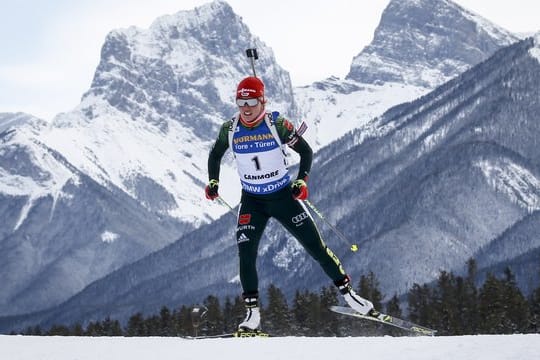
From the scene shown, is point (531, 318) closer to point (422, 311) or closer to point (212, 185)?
point (422, 311)

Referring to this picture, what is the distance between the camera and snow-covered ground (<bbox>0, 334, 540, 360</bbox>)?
9977mm

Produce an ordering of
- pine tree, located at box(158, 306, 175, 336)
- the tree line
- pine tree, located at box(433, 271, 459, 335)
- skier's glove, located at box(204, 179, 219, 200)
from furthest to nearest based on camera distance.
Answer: pine tree, located at box(158, 306, 175, 336)
pine tree, located at box(433, 271, 459, 335)
the tree line
skier's glove, located at box(204, 179, 219, 200)

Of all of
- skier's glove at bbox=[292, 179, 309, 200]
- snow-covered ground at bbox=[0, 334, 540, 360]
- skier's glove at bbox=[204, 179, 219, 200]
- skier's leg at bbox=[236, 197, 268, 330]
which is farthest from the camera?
skier's glove at bbox=[204, 179, 219, 200]

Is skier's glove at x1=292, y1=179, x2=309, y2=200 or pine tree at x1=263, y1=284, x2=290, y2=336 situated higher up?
pine tree at x1=263, y1=284, x2=290, y2=336

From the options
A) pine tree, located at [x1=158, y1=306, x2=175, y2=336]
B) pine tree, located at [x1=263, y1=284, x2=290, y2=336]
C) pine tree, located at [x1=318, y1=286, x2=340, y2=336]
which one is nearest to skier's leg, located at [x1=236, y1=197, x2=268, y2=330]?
pine tree, located at [x1=263, y1=284, x2=290, y2=336]

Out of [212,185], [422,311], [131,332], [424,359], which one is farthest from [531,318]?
[424,359]

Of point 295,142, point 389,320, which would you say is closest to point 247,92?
point 295,142

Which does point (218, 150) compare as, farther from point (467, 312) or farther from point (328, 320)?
point (328, 320)

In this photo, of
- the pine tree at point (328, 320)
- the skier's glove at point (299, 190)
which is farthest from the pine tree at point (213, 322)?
the skier's glove at point (299, 190)

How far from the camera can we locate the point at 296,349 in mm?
11156

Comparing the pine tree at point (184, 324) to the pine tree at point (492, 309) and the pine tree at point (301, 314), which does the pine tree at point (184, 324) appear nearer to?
the pine tree at point (301, 314)

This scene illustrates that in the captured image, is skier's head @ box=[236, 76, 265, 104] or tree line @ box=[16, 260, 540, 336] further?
tree line @ box=[16, 260, 540, 336]

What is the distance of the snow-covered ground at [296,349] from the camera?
9977mm

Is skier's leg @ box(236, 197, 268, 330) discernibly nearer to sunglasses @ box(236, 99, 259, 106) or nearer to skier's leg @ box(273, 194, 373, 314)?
skier's leg @ box(273, 194, 373, 314)
